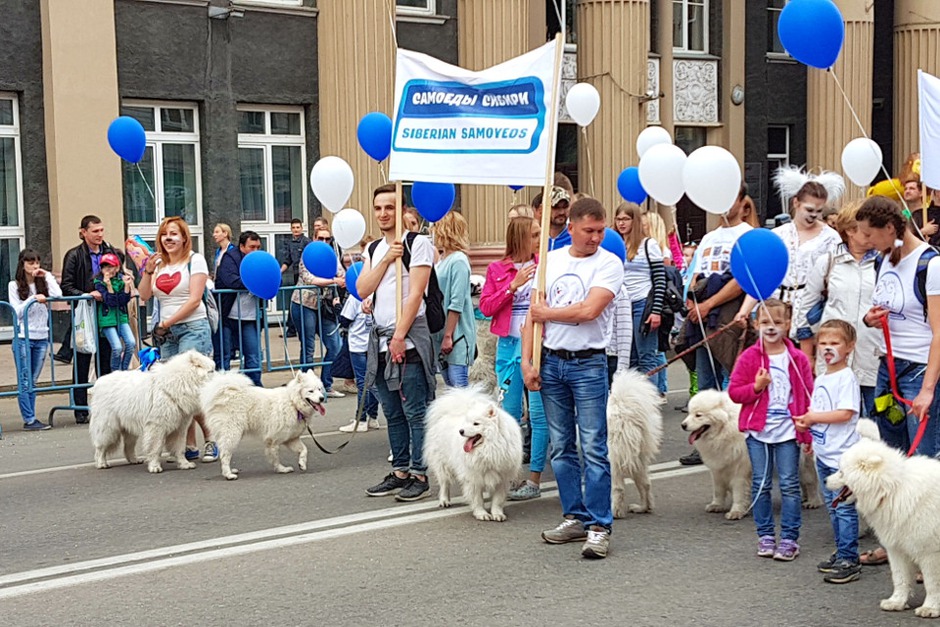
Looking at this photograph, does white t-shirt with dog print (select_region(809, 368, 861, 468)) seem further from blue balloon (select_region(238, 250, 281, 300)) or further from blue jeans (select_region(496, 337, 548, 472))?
blue balloon (select_region(238, 250, 281, 300))

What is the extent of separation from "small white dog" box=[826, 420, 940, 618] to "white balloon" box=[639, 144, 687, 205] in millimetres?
4799

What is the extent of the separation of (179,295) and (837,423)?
5.70 meters

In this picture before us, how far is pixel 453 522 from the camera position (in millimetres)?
7582

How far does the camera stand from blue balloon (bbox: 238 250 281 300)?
10.4m

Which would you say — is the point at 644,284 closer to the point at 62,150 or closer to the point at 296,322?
the point at 296,322

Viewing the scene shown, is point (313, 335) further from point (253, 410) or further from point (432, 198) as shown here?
point (432, 198)

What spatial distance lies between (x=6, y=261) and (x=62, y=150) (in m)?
1.81

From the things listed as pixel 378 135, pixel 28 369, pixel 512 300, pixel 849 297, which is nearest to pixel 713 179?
pixel 849 297

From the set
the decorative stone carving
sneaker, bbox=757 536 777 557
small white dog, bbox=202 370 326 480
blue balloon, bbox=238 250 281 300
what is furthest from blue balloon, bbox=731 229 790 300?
the decorative stone carving

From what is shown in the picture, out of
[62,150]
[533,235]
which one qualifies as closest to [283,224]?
[62,150]

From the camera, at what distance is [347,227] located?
1204 cm

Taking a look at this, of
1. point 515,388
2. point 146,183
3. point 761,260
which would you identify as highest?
point 146,183

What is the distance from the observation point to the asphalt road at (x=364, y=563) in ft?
19.0

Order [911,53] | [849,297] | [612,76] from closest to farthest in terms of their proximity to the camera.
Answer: [849,297] < [612,76] < [911,53]
